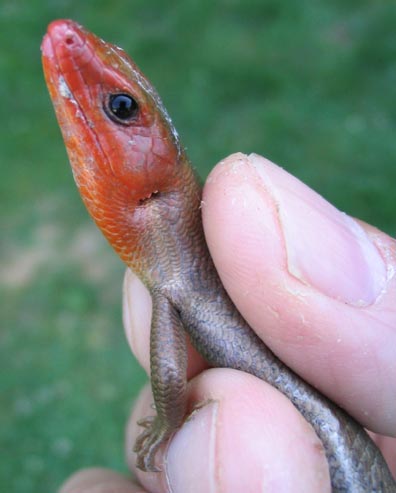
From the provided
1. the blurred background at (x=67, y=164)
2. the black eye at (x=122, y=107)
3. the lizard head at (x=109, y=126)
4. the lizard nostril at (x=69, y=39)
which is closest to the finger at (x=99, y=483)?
the lizard head at (x=109, y=126)

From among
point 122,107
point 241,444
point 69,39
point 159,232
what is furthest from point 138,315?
point 69,39

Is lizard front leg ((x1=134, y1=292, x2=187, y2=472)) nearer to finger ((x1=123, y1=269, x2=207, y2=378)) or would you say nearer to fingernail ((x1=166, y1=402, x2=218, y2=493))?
fingernail ((x1=166, y1=402, x2=218, y2=493))

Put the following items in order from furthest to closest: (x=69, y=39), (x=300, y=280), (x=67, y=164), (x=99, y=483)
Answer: (x=67, y=164) < (x=99, y=483) < (x=300, y=280) < (x=69, y=39)

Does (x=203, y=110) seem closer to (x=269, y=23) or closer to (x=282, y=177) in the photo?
(x=269, y=23)

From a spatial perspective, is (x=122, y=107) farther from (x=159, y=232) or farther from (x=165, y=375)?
(x=165, y=375)

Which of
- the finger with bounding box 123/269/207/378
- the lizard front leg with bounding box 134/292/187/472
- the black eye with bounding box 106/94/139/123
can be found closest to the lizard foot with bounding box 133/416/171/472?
the lizard front leg with bounding box 134/292/187/472
